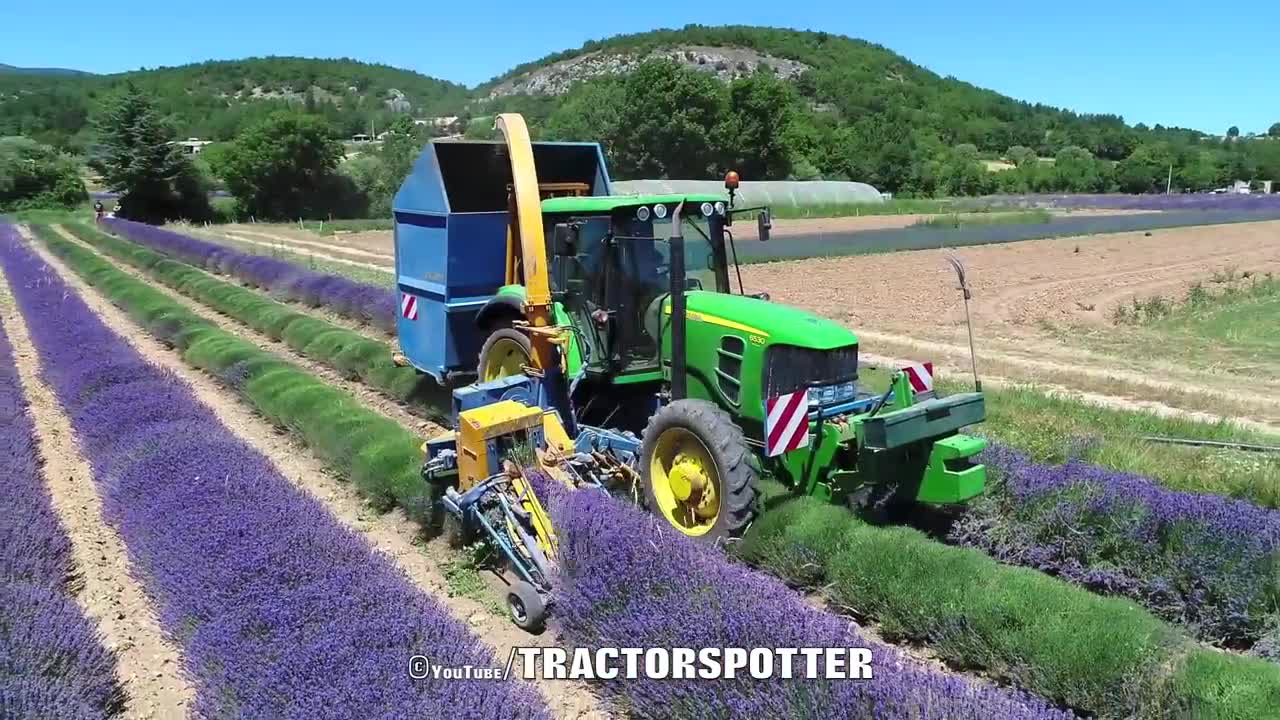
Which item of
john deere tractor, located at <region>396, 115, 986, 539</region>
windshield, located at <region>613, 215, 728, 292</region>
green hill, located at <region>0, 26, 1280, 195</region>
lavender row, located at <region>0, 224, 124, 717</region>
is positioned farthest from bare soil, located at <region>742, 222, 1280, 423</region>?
green hill, located at <region>0, 26, 1280, 195</region>

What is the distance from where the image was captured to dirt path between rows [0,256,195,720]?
521 centimetres

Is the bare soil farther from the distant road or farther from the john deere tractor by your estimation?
the john deere tractor

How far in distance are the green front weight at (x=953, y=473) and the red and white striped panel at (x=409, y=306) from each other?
6.12 meters

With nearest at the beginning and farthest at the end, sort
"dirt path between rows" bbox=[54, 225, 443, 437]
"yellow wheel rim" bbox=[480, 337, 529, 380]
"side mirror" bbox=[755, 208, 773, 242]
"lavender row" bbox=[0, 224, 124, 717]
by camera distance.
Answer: "lavender row" bbox=[0, 224, 124, 717] < "side mirror" bbox=[755, 208, 773, 242] < "yellow wheel rim" bbox=[480, 337, 529, 380] < "dirt path between rows" bbox=[54, 225, 443, 437]

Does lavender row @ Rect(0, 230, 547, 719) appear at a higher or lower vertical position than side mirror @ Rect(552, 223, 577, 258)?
lower

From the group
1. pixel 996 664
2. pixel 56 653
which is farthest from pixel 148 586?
pixel 996 664

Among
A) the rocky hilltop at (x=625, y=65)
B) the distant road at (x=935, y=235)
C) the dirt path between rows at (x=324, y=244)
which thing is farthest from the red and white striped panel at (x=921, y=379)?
the rocky hilltop at (x=625, y=65)

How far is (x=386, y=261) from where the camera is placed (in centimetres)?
2967

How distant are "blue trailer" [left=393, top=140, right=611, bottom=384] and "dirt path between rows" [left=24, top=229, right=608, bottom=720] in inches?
68.6

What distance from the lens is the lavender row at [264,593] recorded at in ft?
13.6

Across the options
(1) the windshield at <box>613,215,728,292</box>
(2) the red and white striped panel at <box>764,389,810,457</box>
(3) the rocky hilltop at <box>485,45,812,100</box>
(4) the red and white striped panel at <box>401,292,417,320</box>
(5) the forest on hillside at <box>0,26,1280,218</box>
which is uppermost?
(3) the rocky hilltop at <box>485,45,812,100</box>

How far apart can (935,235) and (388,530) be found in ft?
113

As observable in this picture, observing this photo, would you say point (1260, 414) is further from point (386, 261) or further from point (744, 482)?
point (386, 261)

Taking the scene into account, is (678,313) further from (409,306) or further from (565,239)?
(409,306)
